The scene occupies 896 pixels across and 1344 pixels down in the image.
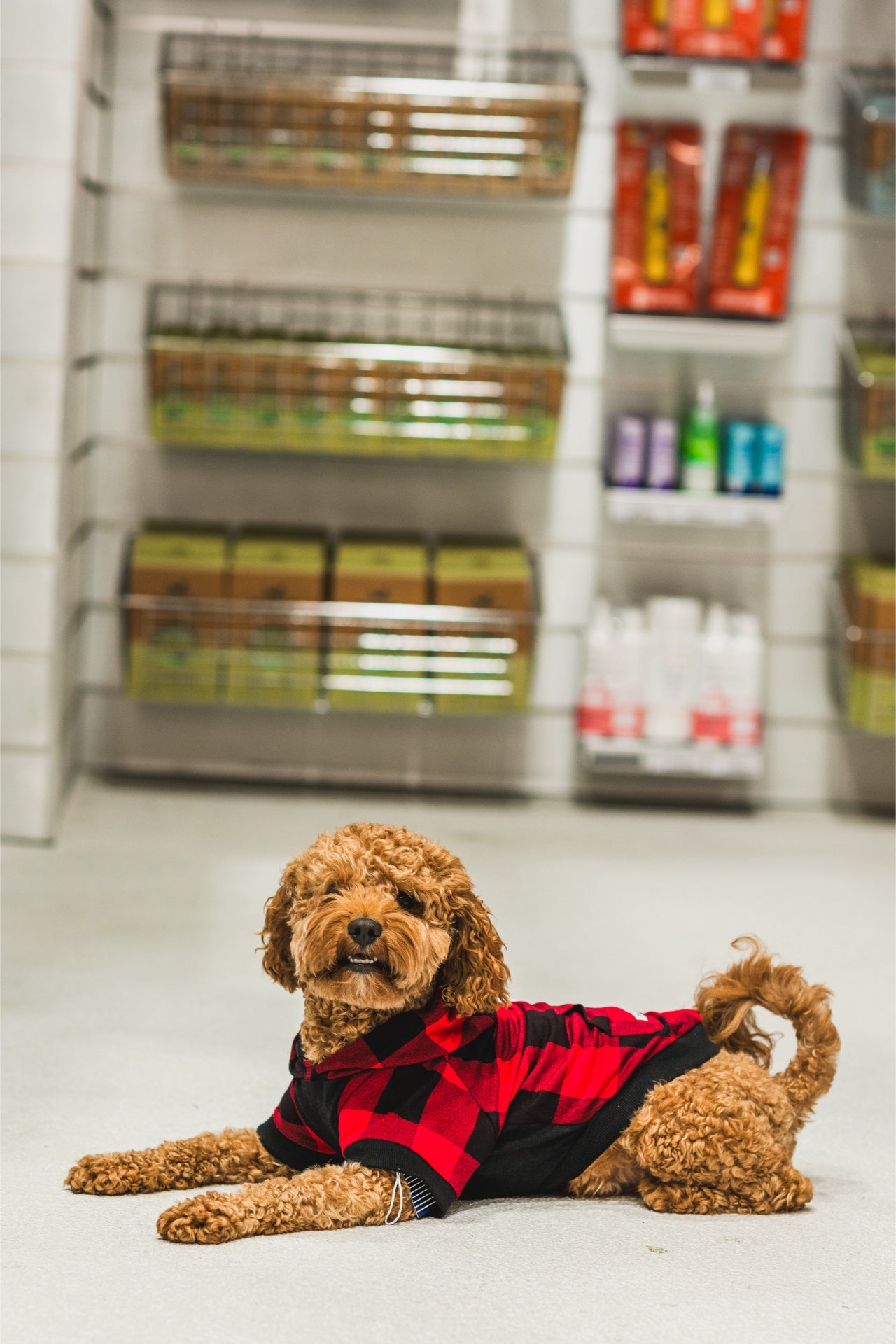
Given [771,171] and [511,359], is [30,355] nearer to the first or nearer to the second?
[511,359]

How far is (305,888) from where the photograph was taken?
6.30 ft

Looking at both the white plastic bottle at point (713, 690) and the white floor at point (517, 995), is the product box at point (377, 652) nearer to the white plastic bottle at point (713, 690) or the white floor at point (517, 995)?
the white floor at point (517, 995)

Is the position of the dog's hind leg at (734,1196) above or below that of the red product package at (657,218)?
below

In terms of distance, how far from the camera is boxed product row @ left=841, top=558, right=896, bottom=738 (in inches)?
178

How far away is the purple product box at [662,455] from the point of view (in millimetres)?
4531

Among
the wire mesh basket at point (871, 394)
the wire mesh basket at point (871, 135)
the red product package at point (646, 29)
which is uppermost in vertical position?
the red product package at point (646, 29)

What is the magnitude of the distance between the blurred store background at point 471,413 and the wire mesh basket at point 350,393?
0.04 ft

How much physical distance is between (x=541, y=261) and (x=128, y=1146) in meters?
3.22

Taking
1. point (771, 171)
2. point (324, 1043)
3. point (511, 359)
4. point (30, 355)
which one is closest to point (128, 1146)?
point (324, 1043)

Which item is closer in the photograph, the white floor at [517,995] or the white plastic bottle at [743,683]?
the white floor at [517,995]

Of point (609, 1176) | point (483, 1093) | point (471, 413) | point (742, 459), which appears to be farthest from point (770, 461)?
point (483, 1093)

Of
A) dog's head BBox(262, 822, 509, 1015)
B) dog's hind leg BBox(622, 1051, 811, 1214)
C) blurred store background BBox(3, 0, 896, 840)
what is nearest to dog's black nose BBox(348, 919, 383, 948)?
dog's head BBox(262, 822, 509, 1015)

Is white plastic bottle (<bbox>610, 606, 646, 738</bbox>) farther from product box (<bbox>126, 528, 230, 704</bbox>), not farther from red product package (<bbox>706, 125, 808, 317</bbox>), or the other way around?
product box (<bbox>126, 528, 230, 704</bbox>)

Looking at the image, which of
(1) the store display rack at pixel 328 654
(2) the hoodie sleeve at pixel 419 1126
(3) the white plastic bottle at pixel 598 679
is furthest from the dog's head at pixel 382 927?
(3) the white plastic bottle at pixel 598 679
